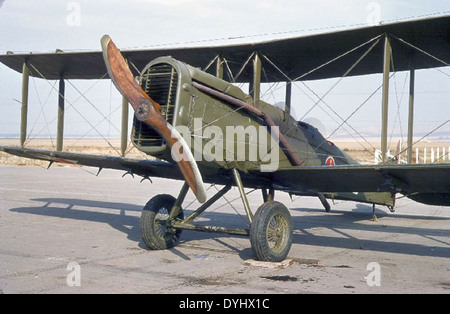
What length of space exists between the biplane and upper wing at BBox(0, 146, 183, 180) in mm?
30

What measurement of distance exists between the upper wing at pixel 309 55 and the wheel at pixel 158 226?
113 inches

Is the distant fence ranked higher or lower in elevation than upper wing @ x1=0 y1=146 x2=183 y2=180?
higher

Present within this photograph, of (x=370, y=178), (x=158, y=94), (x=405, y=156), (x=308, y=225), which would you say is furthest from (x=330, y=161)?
(x=405, y=156)

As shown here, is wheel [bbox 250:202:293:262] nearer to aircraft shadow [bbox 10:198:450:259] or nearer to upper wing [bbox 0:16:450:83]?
aircraft shadow [bbox 10:198:450:259]

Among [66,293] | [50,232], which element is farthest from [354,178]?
[50,232]

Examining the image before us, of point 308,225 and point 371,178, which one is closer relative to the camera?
point 371,178

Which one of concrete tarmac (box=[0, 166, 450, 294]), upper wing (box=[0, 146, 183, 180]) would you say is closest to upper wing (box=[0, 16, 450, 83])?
upper wing (box=[0, 146, 183, 180])

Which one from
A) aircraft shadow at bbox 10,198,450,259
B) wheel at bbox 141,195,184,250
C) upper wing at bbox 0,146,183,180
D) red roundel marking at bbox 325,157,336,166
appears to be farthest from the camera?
red roundel marking at bbox 325,157,336,166

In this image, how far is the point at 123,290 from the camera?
5.85 m

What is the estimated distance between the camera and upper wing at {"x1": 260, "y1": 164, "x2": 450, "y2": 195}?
7.36m

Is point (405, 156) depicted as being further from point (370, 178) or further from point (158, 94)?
point (158, 94)

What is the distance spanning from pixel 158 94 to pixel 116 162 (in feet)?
8.68

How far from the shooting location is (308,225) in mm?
12297
